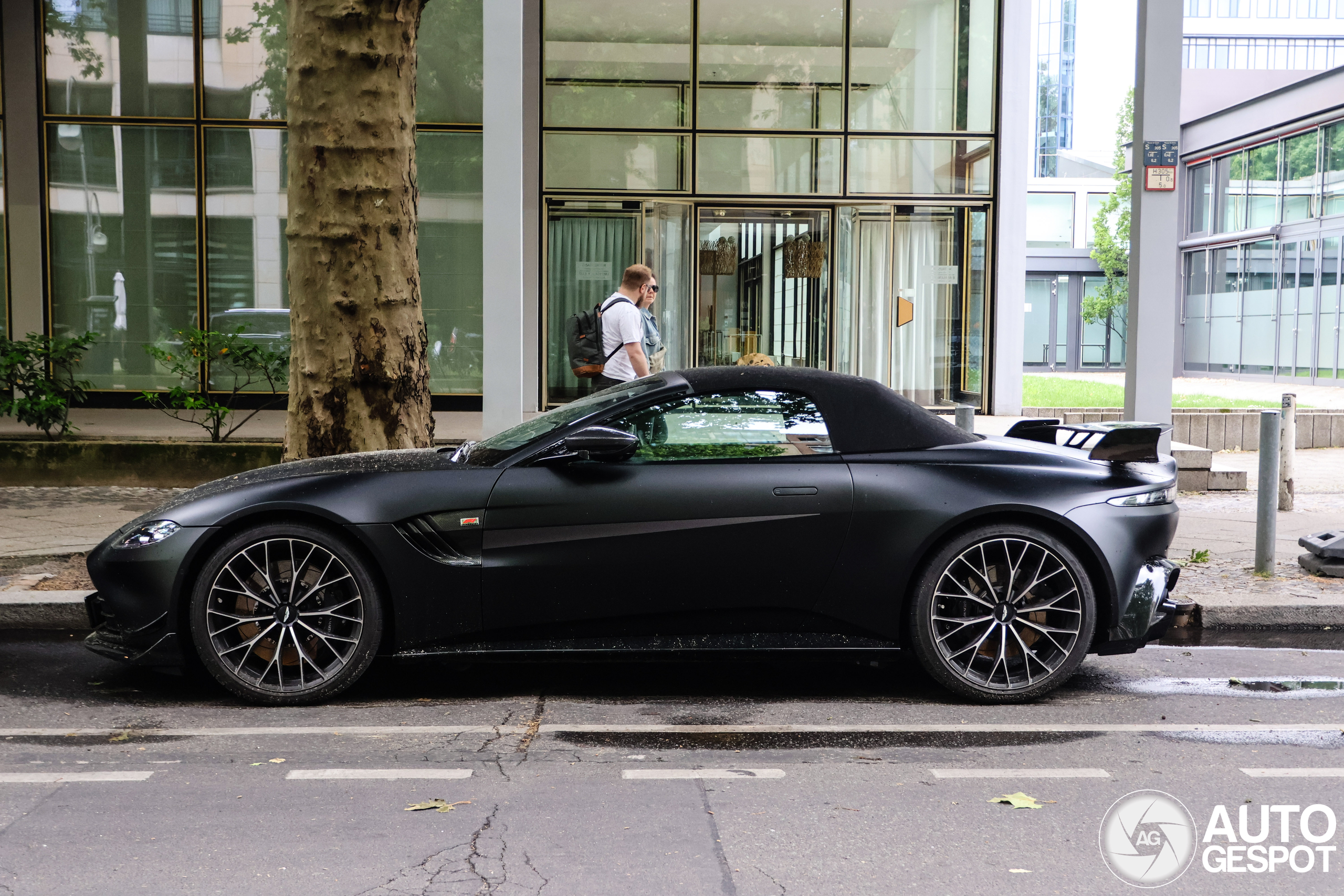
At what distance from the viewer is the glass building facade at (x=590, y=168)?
49.0 feet

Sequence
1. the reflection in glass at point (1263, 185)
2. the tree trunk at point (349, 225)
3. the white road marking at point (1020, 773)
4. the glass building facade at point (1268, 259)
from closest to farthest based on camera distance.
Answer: the white road marking at point (1020, 773) < the tree trunk at point (349, 225) < the glass building facade at point (1268, 259) < the reflection in glass at point (1263, 185)

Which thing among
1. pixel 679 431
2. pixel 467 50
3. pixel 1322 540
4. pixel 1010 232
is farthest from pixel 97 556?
pixel 1010 232

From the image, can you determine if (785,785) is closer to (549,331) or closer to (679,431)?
(679,431)

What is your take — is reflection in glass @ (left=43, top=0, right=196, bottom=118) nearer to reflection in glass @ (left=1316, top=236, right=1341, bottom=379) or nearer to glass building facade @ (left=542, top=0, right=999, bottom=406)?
glass building facade @ (left=542, top=0, right=999, bottom=406)

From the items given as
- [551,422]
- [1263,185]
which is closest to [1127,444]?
[551,422]

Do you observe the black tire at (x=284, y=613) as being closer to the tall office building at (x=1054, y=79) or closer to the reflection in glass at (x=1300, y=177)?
the reflection in glass at (x=1300, y=177)

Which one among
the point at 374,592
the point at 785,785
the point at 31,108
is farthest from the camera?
the point at 31,108

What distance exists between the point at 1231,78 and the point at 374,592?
39.3m

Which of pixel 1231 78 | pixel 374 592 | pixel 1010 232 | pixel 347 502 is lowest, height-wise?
pixel 374 592

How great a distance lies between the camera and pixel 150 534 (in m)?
4.66

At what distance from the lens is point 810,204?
15258mm

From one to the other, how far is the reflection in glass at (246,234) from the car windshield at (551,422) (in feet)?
34.8

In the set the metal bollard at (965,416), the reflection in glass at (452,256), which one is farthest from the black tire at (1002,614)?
the reflection in glass at (452,256)

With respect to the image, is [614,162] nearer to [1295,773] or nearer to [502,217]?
[502,217]
